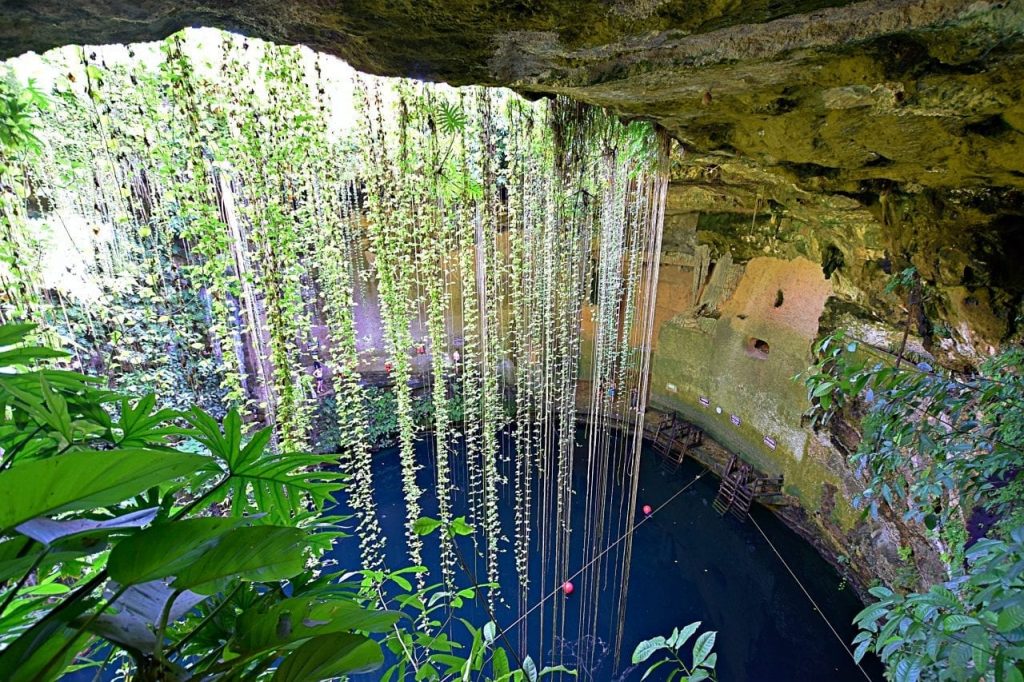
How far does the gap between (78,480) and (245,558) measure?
0.17m

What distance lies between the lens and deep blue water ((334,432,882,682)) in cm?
387

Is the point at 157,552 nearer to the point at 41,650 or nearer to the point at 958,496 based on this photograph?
the point at 41,650

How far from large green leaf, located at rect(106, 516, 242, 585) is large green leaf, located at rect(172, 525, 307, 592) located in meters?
0.02

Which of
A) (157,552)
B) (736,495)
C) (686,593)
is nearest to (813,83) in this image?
(157,552)

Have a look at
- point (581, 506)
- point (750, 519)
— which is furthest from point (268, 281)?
point (750, 519)

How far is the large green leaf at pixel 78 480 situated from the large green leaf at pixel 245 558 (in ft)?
0.36

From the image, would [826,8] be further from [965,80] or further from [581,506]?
[581,506]

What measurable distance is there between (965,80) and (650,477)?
213 inches

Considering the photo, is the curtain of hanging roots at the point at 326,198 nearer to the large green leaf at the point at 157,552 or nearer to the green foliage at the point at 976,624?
the green foliage at the point at 976,624

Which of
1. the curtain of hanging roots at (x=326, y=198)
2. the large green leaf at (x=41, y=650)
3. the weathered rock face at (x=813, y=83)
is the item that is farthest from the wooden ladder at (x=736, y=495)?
the large green leaf at (x=41, y=650)

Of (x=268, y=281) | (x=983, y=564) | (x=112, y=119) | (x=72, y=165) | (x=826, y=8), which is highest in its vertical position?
(x=826, y=8)

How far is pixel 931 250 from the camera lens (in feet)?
8.74

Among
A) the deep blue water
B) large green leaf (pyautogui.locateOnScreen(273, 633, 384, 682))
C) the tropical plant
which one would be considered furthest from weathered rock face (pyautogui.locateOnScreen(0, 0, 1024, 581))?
large green leaf (pyautogui.locateOnScreen(273, 633, 384, 682))

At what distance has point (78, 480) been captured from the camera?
0.40m
